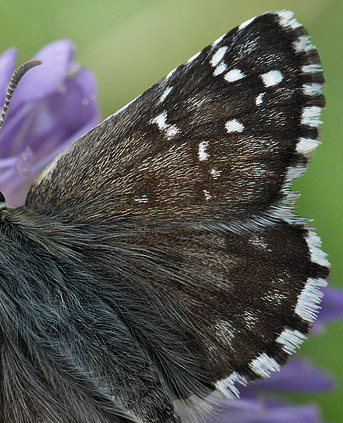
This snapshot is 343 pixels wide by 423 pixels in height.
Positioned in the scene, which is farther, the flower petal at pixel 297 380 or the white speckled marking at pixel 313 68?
the flower petal at pixel 297 380

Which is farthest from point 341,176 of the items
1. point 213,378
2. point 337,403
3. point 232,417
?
point 213,378

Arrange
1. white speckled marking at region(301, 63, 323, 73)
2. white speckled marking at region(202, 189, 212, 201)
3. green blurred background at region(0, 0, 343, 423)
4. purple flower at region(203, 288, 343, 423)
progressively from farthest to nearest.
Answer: green blurred background at region(0, 0, 343, 423), purple flower at region(203, 288, 343, 423), white speckled marking at region(202, 189, 212, 201), white speckled marking at region(301, 63, 323, 73)

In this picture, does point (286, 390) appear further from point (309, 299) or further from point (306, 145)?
point (306, 145)

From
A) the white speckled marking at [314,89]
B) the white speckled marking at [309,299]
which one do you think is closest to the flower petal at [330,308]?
the white speckled marking at [309,299]

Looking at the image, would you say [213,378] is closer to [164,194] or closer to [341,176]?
[164,194]

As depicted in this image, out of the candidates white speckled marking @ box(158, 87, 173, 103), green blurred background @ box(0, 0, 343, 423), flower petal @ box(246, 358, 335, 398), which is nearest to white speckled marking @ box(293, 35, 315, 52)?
white speckled marking @ box(158, 87, 173, 103)

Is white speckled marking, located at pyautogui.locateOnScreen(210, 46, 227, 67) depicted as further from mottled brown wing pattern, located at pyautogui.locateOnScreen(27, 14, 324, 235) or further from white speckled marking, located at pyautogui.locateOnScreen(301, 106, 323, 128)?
white speckled marking, located at pyautogui.locateOnScreen(301, 106, 323, 128)

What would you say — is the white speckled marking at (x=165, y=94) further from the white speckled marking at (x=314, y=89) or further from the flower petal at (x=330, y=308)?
the flower petal at (x=330, y=308)
